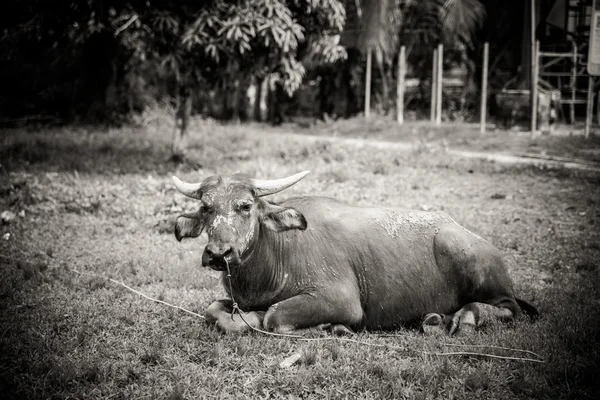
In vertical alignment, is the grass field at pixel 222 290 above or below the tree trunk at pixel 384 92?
below

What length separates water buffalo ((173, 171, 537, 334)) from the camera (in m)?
4.46

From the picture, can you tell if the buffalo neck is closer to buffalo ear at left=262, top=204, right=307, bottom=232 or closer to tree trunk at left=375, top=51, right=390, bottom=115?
buffalo ear at left=262, top=204, right=307, bottom=232

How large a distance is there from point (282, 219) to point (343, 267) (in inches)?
25.1

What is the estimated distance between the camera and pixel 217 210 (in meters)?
4.34

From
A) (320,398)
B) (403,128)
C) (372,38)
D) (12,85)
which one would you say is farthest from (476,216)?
(12,85)

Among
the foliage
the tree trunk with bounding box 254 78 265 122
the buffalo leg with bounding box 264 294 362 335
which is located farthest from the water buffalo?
the tree trunk with bounding box 254 78 265 122

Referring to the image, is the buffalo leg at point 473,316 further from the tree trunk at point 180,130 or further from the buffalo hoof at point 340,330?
the tree trunk at point 180,130

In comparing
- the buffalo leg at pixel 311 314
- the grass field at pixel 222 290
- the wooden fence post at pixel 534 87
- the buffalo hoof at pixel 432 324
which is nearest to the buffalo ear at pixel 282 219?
the buffalo leg at pixel 311 314

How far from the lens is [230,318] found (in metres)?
4.58

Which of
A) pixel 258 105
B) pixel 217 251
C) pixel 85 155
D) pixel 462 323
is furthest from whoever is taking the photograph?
pixel 258 105

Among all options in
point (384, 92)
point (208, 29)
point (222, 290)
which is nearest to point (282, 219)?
point (222, 290)

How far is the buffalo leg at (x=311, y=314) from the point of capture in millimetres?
4387

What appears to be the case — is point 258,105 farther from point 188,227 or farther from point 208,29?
point 188,227

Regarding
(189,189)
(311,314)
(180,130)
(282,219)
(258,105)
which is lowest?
(311,314)
